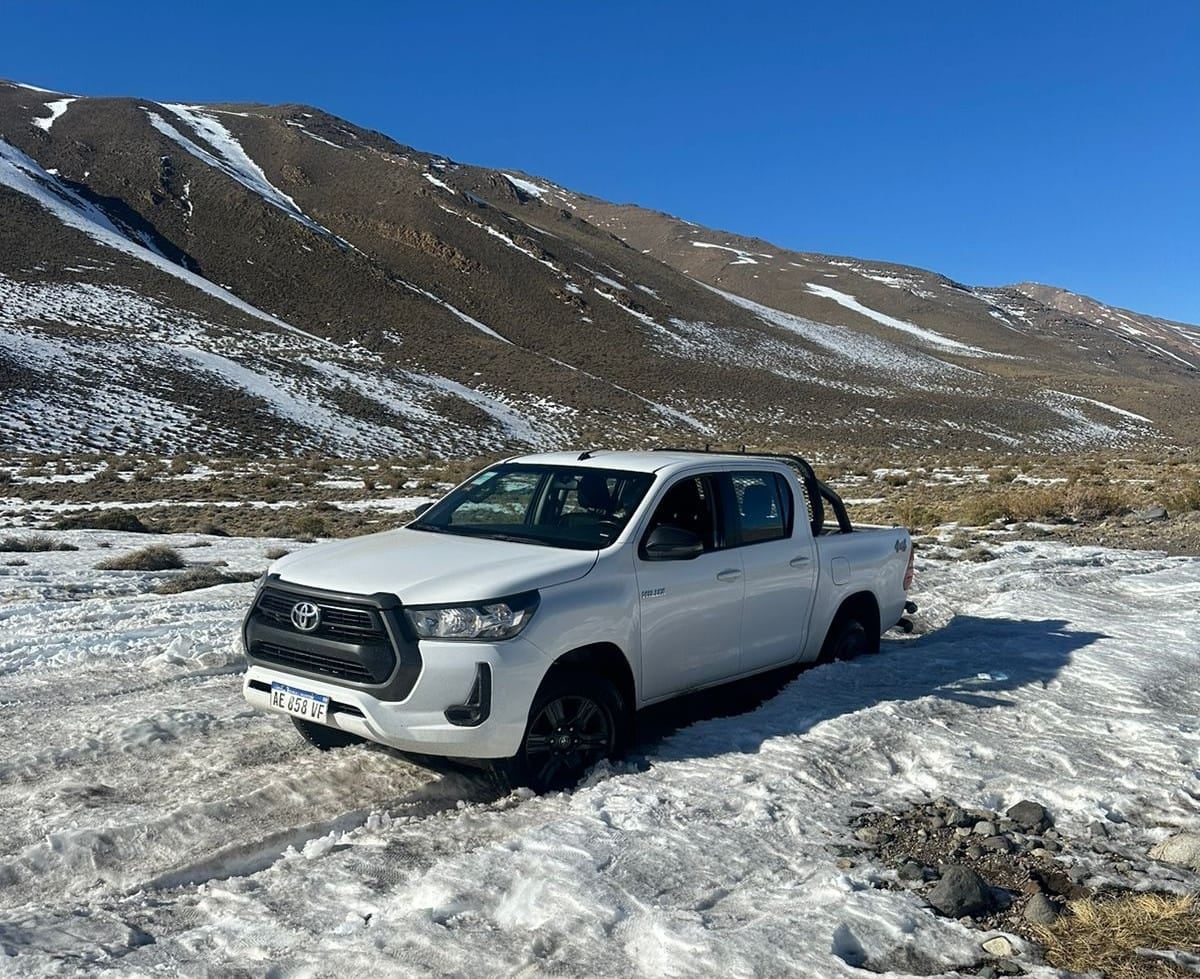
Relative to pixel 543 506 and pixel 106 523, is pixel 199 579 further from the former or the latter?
pixel 106 523

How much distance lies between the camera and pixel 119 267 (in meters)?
68.6

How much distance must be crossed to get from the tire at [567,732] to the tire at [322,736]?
113cm

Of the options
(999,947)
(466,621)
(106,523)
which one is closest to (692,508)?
(466,621)

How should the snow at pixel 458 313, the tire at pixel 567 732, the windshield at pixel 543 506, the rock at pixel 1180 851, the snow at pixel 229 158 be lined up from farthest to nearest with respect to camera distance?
the snow at pixel 229 158, the snow at pixel 458 313, the windshield at pixel 543 506, the tire at pixel 567 732, the rock at pixel 1180 851

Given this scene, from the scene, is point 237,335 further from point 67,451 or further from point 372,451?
point 67,451

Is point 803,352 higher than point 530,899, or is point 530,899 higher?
point 803,352

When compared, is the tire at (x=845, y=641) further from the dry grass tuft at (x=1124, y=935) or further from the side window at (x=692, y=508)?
the dry grass tuft at (x=1124, y=935)

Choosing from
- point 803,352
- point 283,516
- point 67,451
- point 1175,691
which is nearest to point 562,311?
point 803,352

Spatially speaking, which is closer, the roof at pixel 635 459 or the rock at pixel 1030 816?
the rock at pixel 1030 816

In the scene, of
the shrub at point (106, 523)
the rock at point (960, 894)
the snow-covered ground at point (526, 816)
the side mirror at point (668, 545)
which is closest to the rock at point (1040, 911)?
the rock at point (960, 894)

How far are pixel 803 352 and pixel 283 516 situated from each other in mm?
84509

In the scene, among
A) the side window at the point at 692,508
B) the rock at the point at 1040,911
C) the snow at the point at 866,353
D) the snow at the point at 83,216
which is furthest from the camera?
the snow at the point at 866,353

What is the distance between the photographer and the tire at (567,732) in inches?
191

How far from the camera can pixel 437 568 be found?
197 inches
